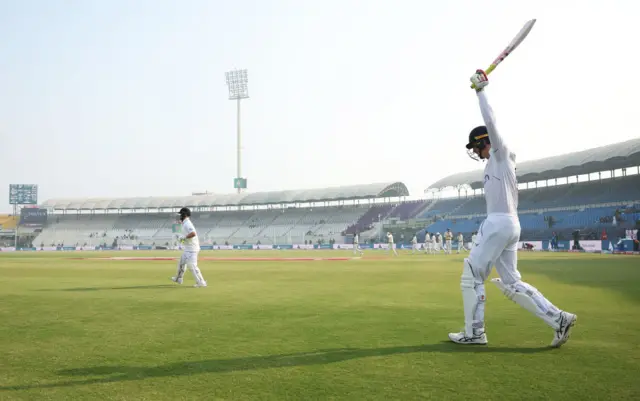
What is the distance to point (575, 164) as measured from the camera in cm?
5162

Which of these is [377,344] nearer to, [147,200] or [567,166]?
[567,166]

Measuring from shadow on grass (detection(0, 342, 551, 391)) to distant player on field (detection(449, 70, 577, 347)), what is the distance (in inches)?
13.3

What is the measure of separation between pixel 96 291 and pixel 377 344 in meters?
8.64

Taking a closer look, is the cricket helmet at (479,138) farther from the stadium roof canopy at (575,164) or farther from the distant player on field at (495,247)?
the stadium roof canopy at (575,164)

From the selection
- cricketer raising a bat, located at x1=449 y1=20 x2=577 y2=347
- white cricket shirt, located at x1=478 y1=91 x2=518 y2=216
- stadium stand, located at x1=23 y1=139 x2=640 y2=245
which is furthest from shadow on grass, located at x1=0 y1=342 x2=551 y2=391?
stadium stand, located at x1=23 y1=139 x2=640 y2=245

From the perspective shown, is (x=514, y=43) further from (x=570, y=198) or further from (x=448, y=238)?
(x=570, y=198)

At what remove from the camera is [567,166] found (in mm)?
52594

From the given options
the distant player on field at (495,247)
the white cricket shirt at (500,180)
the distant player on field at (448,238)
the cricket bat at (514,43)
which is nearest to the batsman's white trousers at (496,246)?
the distant player on field at (495,247)

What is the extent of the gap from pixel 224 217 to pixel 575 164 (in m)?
58.5

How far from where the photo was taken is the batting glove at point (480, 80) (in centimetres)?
542

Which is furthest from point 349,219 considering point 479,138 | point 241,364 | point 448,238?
point 241,364

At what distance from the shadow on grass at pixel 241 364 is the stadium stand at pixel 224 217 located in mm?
66564

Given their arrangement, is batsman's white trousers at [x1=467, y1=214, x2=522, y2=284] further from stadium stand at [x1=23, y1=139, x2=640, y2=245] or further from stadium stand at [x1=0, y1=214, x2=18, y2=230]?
stadium stand at [x1=0, y1=214, x2=18, y2=230]

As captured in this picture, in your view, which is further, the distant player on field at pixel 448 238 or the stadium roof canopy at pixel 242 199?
the stadium roof canopy at pixel 242 199
